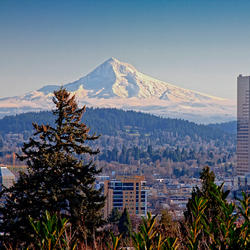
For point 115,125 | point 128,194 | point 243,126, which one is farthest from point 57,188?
point 115,125

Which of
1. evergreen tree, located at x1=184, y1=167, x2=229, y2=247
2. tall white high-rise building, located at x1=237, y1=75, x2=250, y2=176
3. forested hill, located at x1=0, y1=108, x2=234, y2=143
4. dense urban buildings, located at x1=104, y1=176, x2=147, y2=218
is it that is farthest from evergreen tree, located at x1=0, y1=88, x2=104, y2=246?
forested hill, located at x1=0, y1=108, x2=234, y2=143

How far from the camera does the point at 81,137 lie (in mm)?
11984

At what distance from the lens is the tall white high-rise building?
94.6m

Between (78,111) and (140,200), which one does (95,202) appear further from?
(140,200)

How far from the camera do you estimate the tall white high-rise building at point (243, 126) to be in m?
94.6

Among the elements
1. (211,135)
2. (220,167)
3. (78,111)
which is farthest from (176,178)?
(78,111)

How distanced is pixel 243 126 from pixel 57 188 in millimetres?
91892

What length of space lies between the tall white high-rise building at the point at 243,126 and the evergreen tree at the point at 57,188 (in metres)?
79.1

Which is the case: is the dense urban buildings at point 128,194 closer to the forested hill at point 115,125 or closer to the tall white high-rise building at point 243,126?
the tall white high-rise building at point 243,126

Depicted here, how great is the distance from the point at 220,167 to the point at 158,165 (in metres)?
12.7

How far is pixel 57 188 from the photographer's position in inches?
441

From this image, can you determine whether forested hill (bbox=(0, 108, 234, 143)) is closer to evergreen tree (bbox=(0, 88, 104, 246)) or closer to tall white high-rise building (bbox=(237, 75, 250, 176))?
tall white high-rise building (bbox=(237, 75, 250, 176))

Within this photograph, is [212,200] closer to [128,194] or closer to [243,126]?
[128,194]

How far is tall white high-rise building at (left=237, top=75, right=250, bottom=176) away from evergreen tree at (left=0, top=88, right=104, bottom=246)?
7914 cm
